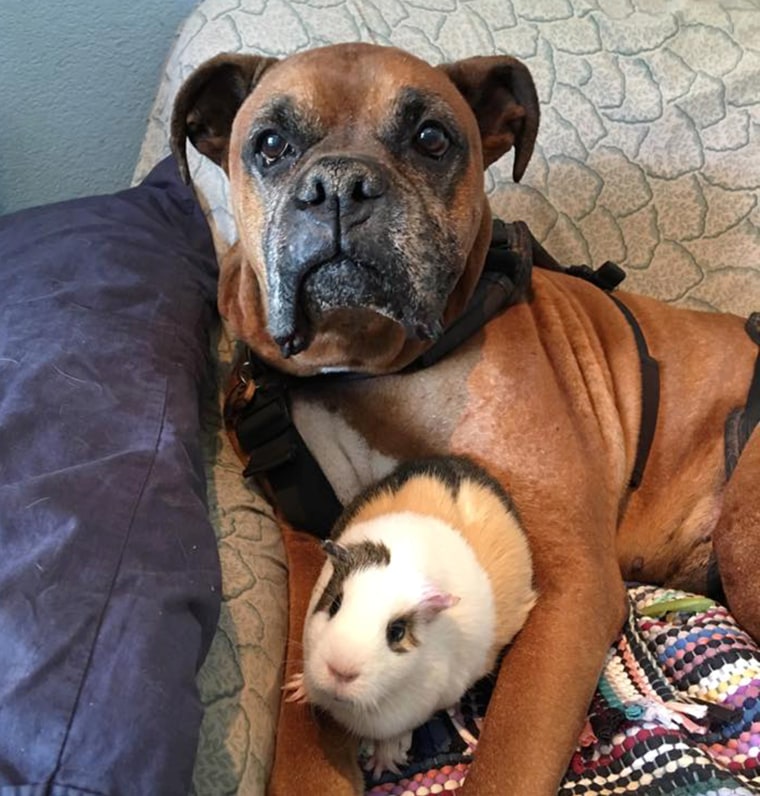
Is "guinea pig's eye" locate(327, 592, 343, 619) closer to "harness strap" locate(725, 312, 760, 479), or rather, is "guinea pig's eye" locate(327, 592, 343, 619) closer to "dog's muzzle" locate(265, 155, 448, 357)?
"dog's muzzle" locate(265, 155, 448, 357)

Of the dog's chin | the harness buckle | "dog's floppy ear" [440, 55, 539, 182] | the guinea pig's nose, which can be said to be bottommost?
the harness buckle

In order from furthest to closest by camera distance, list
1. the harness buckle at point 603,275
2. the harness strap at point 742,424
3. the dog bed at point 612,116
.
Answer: the dog bed at point 612,116 < the harness buckle at point 603,275 < the harness strap at point 742,424

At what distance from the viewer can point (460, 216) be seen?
1.35 metres

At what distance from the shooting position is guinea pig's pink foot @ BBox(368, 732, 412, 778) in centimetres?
116

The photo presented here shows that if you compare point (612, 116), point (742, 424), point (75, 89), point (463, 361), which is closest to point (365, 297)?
point (463, 361)

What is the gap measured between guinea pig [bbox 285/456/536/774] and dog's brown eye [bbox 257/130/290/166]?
0.48 meters

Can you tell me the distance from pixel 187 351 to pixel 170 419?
225mm

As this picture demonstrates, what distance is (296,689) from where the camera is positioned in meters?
1.21

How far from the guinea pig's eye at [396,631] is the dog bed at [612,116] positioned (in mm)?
1017

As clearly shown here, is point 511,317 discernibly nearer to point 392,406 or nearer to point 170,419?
point 392,406

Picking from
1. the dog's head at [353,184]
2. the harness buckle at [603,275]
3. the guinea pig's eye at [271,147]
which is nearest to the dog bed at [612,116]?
the harness buckle at [603,275]

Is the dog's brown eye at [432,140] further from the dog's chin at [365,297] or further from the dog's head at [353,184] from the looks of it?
the dog's chin at [365,297]

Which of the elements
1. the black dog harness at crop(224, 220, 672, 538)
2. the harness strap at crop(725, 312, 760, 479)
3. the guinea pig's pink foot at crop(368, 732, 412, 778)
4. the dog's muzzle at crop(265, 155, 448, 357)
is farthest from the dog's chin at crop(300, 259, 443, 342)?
the harness strap at crop(725, 312, 760, 479)

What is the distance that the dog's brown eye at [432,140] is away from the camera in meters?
1.34
